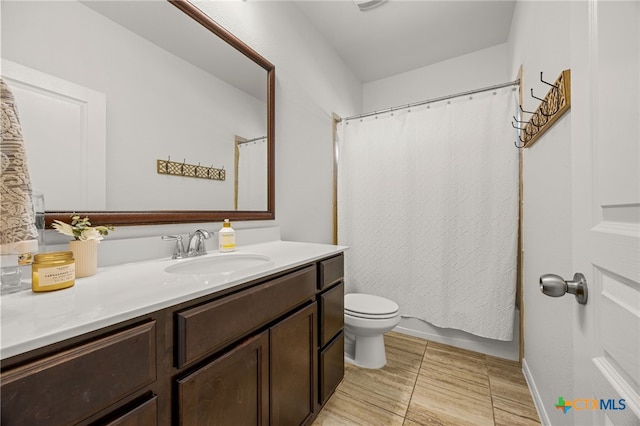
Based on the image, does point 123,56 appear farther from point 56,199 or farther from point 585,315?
point 585,315

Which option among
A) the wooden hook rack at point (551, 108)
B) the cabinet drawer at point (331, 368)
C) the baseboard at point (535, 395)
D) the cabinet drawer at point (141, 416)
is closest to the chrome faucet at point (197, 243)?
the cabinet drawer at point (141, 416)

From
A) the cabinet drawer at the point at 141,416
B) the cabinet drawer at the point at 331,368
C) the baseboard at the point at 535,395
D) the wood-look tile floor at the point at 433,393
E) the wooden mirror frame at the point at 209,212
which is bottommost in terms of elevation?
the wood-look tile floor at the point at 433,393

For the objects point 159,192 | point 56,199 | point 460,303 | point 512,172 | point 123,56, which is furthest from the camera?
point 460,303

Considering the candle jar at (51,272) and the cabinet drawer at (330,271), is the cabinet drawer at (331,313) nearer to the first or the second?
the cabinet drawer at (330,271)

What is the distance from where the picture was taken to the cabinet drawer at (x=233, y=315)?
2.27ft

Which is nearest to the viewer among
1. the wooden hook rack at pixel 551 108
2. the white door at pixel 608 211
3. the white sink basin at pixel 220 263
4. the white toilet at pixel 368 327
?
the white door at pixel 608 211

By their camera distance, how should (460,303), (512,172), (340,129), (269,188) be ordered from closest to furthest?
(269,188) < (512,172) < (460,303) < (340,129)

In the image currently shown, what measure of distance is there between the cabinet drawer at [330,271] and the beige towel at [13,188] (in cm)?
101

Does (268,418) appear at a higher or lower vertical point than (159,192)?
lower

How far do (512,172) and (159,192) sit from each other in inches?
84.6

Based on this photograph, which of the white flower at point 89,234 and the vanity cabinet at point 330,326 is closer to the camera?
the white flower at point 89,234

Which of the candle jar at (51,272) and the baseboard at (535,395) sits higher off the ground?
the candle jar at (51,272)

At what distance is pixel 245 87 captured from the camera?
61.9 inches

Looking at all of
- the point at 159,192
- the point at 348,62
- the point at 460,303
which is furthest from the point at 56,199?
the point at 348,62
